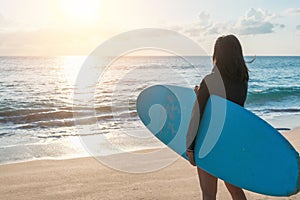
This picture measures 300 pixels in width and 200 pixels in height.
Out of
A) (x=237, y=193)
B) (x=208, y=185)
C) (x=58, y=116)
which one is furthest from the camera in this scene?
(x=58, y=116)

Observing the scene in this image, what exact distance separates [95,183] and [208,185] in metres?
1.95

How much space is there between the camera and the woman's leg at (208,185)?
268 centimetres

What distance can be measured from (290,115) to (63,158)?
7615mm

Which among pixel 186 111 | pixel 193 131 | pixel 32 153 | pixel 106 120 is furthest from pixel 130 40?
pixel 106 120

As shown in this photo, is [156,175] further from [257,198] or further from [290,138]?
[290,138]

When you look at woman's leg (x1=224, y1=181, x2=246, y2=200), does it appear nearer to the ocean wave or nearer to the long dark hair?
the long dark hair

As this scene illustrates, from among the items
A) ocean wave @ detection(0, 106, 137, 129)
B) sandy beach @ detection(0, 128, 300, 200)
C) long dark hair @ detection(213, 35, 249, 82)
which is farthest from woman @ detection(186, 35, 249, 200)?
ocean wave @ detection(0, 106, 137, 129)

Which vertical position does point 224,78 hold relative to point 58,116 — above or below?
above

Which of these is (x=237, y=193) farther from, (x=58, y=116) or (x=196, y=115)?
(x=58, y=116)

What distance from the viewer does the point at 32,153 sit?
248 inches

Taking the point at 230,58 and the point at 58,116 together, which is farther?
the point at 58,116

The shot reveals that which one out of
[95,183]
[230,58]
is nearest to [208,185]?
[230,58]

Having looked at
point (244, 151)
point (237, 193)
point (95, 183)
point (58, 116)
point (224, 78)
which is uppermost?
point (224, 78)

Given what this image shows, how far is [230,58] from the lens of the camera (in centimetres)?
252
